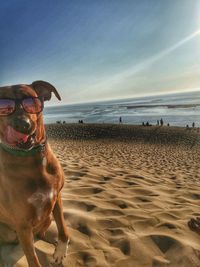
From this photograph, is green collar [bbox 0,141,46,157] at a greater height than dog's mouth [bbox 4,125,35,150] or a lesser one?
lesser

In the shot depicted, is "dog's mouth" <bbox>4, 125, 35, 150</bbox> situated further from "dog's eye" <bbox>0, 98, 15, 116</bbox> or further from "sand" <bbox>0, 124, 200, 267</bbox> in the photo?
"sand" <bbox>0, 124, 200, 267</bbox>

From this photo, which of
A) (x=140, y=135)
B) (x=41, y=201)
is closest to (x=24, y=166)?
(x=41, y=201)

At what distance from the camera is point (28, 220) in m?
2.33

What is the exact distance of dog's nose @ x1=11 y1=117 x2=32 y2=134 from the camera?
2.24 meters

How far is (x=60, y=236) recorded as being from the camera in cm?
287

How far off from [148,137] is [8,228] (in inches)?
821

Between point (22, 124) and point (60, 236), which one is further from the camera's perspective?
point (60, 236)

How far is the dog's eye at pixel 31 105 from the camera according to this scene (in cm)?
239

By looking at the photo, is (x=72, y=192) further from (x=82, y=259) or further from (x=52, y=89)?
(x=52, y=89)

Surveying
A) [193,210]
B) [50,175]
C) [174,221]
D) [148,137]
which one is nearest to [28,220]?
[50,175]

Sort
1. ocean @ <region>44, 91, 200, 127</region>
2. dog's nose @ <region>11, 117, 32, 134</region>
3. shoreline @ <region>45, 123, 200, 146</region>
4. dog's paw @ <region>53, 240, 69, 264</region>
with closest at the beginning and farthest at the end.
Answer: dog's nose @ <region>11, 117, 32, 134</region> < dog's paw @ <region>53, 240, 69, 264</region> < shoreline @ <region>45, 123, 200, 146</region> < ocean @ <region>44, 91, 200, 127</region>

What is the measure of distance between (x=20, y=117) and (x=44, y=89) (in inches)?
22.8

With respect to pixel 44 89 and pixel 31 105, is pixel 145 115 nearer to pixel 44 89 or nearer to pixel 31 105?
pixel 44 89

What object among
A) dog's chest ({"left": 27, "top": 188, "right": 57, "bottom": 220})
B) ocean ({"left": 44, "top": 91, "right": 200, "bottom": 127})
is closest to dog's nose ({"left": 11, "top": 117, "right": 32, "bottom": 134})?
dog's chest ({"left": 27, "top": 188, "right": 57, "bottom": 220})
